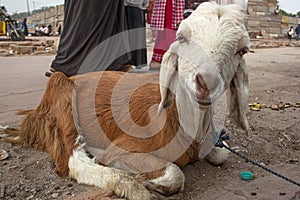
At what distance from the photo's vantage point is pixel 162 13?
5.36 meters

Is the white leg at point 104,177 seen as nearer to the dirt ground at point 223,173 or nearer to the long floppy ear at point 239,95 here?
the dirt ground at point 223,173

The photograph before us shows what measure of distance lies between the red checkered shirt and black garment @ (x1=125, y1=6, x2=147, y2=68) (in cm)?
68

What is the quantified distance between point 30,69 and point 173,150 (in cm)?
678

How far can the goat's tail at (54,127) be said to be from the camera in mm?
2873

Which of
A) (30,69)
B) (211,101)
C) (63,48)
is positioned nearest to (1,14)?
(30,69)

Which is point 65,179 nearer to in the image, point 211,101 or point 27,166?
point 27,166

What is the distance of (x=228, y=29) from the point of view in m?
2.03

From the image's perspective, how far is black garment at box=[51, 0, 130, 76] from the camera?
4133mm

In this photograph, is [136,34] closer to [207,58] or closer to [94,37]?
[94,37]

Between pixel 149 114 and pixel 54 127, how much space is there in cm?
92

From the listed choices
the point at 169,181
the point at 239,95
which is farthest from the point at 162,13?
the point at 169,181

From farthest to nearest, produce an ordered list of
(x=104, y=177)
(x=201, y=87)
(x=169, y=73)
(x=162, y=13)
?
(x=162, y=13) < (x=104, y=177) < (x=169, y=73) < (x=201, y=87)

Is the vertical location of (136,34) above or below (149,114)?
above

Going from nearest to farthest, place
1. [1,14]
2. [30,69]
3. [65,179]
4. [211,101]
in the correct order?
[211,101] < [65,179] < [30,69] < [1,14]
